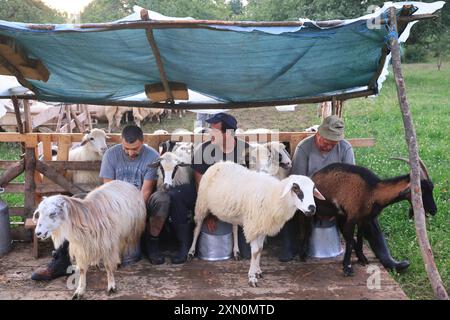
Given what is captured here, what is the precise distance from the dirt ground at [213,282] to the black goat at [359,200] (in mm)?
222

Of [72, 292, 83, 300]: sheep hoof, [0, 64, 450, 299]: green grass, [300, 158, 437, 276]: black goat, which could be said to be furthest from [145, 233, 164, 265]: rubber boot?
[0, 64, 450, 299]: green grass

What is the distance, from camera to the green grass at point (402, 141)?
5.41 metres

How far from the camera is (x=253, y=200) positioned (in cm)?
459

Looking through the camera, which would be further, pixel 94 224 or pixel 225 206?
pixel 225 206

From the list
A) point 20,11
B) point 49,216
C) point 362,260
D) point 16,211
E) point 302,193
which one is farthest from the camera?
point 20,11

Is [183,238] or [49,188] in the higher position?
[49,188]

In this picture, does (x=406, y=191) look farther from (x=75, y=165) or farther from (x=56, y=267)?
(x=75, y=165)

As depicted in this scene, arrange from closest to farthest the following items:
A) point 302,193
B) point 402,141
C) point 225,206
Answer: point 302,193, point 225,206, point 402,141

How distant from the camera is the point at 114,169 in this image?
5.19 m

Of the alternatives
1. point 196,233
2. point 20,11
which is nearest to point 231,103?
point 196,233

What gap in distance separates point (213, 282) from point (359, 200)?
1.73m
